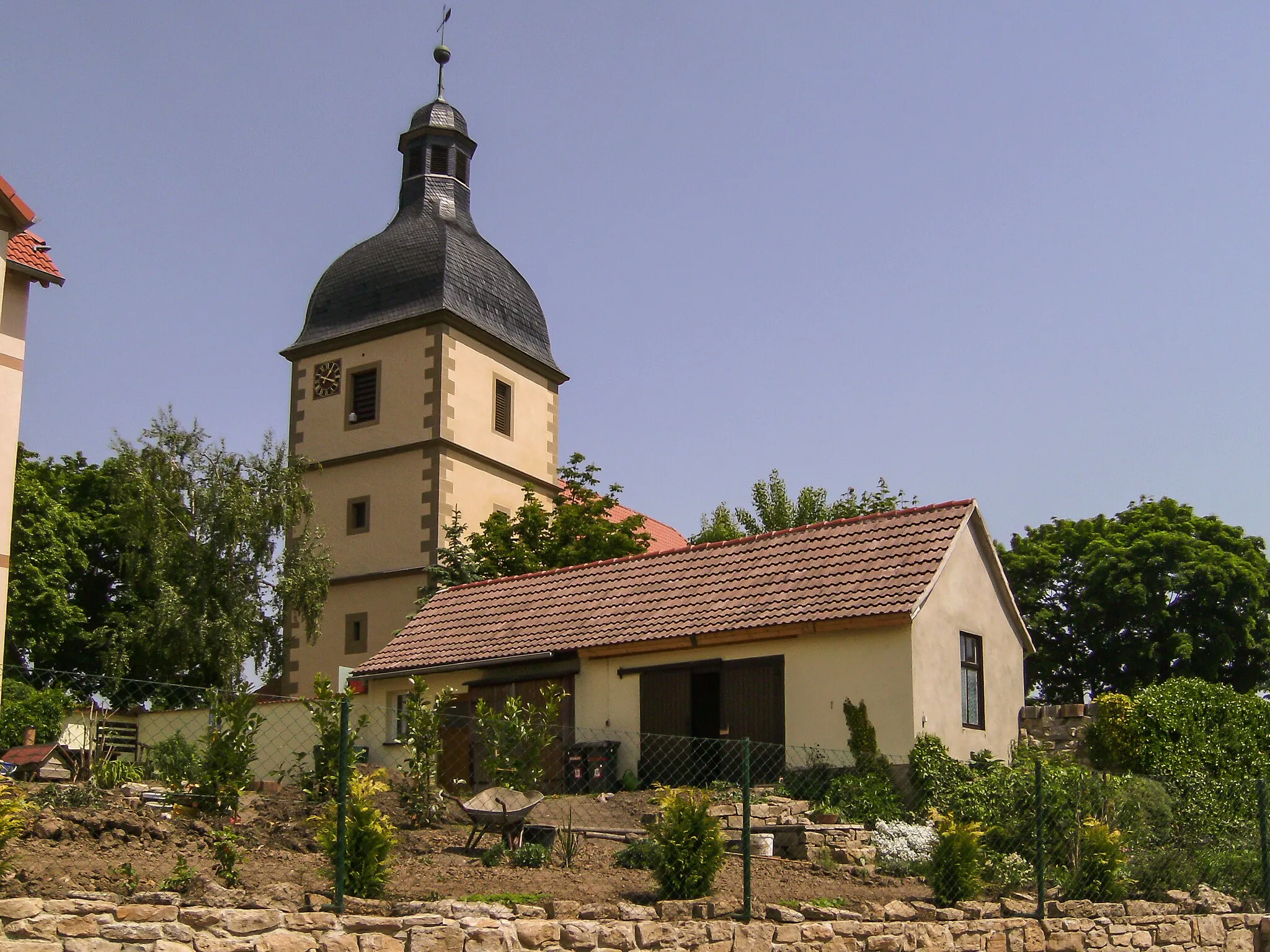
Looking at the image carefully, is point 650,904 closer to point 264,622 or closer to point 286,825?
point 286,825

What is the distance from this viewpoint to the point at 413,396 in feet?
121

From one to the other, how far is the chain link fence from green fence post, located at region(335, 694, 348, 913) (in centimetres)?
2

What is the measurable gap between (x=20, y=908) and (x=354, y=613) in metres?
26.2

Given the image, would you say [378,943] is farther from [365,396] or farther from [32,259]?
[365,396]

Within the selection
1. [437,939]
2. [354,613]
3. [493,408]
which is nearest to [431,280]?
[493,408]

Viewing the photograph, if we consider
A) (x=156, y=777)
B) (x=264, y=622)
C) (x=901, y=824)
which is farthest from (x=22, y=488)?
(x=901, y=824)

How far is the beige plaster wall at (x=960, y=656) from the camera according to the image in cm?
2064

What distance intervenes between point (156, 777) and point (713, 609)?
27.8 ft

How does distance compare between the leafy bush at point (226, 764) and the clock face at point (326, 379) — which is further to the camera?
the clock face at point (326, 379)

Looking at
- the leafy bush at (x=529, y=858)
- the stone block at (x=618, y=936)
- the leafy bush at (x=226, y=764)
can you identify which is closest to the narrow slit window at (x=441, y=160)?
the leafy bush at (x=226, y=764)

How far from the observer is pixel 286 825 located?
14445mm

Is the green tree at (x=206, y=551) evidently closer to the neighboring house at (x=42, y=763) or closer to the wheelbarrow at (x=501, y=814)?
the neighboring house at (x=42, y=763)

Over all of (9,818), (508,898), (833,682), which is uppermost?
Result: (833,682)

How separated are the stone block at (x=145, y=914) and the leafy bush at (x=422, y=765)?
5.60 m
